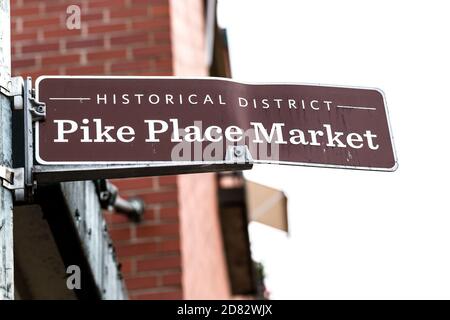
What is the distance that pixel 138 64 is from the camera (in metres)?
5.72

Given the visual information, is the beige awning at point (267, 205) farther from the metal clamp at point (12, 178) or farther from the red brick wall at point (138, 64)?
the metal clamp at point (12, 178)

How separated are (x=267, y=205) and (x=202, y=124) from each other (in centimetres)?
659

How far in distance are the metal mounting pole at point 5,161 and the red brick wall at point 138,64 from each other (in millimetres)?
2491

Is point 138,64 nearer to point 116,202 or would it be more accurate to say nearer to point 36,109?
Result: point 116,202

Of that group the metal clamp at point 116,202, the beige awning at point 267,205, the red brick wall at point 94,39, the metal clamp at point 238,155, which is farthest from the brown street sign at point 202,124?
the beige awning at point 267,205

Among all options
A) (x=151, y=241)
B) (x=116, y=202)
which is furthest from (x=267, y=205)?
(x=116, y=202)

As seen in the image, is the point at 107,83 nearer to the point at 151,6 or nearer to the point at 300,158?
the point at 300,158

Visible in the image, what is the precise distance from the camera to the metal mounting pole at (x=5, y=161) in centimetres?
264

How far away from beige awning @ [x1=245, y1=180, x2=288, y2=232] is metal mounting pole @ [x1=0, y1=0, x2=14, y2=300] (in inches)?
242

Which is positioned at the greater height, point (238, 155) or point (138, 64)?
point (138, 64)

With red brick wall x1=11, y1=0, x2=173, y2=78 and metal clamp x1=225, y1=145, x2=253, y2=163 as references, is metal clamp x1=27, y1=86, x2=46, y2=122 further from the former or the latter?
red brick wall x1=11, y1=0, x2=173, y2=78

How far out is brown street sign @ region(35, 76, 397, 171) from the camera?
2818 millimetres

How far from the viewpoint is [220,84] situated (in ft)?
9.71

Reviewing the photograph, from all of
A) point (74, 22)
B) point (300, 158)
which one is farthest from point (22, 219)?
point (74, 22)
